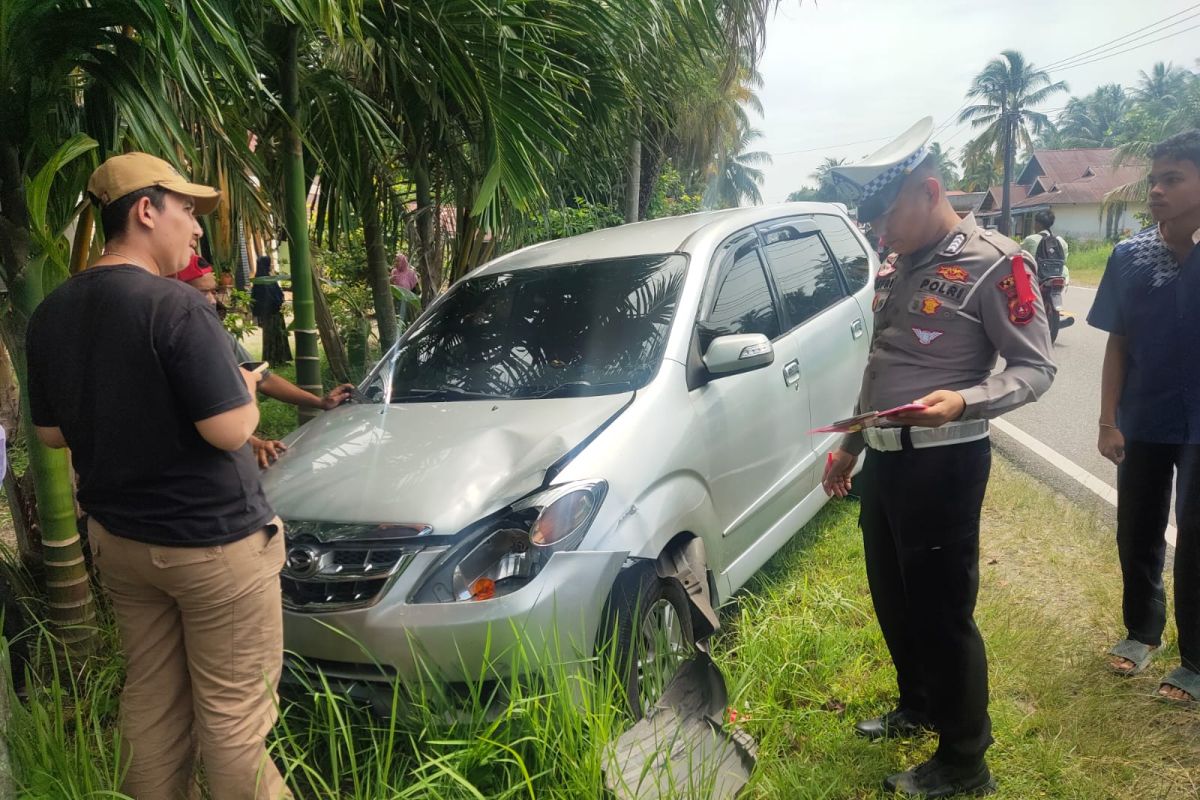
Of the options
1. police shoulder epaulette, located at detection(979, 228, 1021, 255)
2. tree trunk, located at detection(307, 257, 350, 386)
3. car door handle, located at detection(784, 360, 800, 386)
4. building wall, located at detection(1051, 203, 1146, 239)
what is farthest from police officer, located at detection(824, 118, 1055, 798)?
building wall, located at detection(1051, 203, 1146, 239)

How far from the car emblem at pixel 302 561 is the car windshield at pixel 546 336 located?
911mm

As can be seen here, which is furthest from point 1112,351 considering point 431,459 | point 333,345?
point 333,345

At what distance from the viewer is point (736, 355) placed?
292 cm

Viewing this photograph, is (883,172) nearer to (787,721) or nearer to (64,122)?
A: (787,721)

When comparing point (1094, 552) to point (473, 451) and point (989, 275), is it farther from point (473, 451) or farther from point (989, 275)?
point (473, 451)

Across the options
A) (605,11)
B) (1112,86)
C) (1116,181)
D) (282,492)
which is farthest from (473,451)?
(1112,86)

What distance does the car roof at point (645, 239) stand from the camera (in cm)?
361

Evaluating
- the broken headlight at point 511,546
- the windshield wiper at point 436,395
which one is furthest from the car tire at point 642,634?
the windshield wiper at point 436,395

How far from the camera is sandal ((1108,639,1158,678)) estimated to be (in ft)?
9.70

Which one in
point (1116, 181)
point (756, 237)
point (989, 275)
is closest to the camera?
point (989, 275)

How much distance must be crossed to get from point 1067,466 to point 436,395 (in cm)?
457

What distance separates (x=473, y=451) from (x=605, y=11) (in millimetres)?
2936

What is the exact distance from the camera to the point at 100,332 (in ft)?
6.08

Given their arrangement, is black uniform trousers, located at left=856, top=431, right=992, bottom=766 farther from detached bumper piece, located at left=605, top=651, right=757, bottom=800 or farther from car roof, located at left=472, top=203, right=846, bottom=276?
car roof, located at left=472, top=203, right=846, bottom=276
